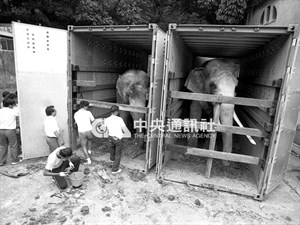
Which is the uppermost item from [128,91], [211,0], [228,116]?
[211,0]

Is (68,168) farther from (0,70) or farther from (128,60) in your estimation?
(0,70)

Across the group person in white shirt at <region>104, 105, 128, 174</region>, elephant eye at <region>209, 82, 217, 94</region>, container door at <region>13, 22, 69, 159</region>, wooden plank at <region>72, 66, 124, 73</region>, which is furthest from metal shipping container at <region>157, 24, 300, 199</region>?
container door at <region>13, 22, 69, 159</region>

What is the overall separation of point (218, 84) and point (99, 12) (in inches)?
467

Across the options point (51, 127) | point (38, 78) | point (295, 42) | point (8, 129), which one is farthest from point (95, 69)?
point (295, 42)

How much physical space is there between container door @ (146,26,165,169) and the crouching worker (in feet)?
4.56

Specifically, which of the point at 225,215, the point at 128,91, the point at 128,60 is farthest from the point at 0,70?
the point at 225,215

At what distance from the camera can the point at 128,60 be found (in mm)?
6645

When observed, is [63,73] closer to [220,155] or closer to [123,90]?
[123,90]

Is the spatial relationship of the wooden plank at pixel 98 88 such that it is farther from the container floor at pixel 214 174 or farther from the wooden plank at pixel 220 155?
the container floor at pixel 214 174

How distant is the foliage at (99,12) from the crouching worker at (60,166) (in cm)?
1110

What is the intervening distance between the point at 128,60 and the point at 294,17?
651 cm

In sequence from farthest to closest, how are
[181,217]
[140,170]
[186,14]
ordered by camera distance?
[186,14]
[140,170]
[181,217]

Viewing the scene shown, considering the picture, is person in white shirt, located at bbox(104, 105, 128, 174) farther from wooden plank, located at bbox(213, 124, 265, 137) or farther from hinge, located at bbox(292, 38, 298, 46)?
hinge, located at bbox(292, 38, 298, 46)

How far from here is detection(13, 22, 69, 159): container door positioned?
4.00 meters
